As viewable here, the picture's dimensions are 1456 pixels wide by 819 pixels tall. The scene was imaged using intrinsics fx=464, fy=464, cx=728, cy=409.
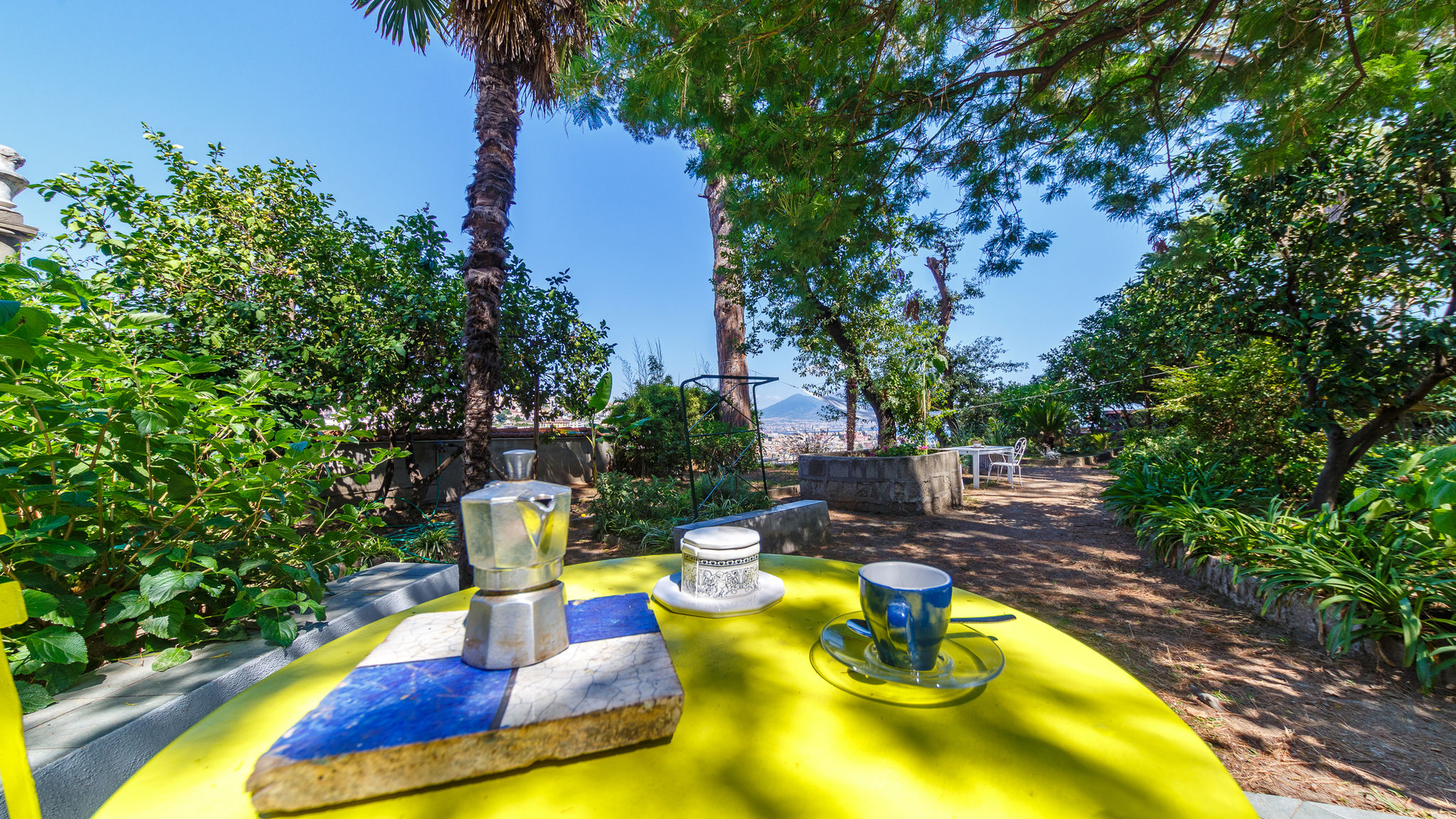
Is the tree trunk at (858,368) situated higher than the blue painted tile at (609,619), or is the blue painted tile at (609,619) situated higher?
the tree trunk at (858,368)

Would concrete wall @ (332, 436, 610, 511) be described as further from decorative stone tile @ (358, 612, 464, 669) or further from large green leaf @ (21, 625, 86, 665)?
decorative stone tile @ (358, 612, 464, 669)

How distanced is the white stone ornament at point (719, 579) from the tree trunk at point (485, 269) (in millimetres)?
2808

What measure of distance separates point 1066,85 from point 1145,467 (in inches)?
166

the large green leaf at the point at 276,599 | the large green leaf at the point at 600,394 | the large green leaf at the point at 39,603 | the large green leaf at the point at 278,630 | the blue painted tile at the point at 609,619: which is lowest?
the large green leaf at the point at 278,630

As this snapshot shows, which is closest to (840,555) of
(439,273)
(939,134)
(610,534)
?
(610,534)

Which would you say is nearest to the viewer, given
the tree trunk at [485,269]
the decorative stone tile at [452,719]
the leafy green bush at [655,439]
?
the decorative stone tile at [452,719]

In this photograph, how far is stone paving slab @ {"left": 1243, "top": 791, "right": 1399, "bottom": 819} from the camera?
142 cm

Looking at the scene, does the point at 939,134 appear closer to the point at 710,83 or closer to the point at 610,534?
the point at 710,83

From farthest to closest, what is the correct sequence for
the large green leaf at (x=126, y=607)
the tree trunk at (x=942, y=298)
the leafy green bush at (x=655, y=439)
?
the tree trunk at (x=942, y=298), the leafy green bush at (x=655, y=439), the large green leaf at (x=126, y=607)

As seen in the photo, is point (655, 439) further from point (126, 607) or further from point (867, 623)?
point (867, 623)

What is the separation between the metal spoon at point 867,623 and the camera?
34.9 inches

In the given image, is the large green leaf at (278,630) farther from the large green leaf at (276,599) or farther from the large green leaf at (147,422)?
the large green leaf at (147,422)

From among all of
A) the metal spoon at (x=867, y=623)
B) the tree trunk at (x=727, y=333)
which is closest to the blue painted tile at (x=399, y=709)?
the metal spoon at (x=867, y=623)

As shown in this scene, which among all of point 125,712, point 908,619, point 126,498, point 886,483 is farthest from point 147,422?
point 886,483
